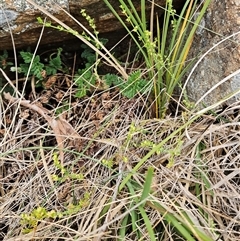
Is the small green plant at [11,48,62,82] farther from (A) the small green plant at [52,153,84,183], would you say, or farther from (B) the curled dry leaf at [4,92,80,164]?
(A) the small green plant at [52,153,84,183]

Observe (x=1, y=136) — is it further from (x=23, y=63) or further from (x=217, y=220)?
(x=217, y=220)

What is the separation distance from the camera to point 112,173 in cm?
153

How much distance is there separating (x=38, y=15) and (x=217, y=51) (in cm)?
58

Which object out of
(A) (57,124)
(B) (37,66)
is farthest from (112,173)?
(B) (37,66)

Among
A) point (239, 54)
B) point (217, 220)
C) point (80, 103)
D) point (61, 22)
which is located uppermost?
point (61, 22)

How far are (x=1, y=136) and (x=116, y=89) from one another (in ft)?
1.40

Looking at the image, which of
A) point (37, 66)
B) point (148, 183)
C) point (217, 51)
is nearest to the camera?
point (148, 183)

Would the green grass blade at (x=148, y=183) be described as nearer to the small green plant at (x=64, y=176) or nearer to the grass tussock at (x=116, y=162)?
the grass tussock at (x=116, y=162)

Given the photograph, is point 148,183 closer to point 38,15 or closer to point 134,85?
point 134,85

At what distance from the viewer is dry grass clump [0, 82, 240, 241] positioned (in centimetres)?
140

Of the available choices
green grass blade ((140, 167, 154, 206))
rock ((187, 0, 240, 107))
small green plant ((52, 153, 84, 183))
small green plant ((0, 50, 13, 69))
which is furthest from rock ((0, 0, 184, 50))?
green grass blade ((140, 167, 154, 206))

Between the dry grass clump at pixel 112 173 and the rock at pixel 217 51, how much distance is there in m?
0.09

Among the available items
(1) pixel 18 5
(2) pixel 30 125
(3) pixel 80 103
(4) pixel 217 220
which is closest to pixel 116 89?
(3) pixel 80 103

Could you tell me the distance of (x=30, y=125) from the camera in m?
1.74
